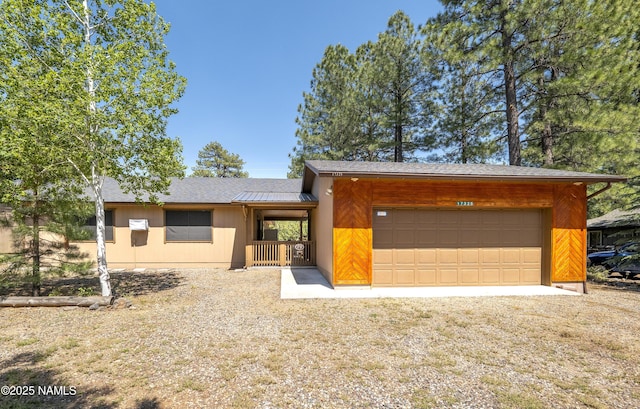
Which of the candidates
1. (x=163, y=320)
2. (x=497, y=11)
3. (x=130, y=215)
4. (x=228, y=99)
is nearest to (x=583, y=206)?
(x=497, y=11)

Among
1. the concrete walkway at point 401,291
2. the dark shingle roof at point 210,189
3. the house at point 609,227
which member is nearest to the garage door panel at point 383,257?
the concrete walkway at point 401,291

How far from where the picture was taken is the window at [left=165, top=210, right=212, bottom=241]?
1072 cm

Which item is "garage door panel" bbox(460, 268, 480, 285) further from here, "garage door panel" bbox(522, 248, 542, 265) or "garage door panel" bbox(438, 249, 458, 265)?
"garage door panel" bbox(522, 248, 542, 265)

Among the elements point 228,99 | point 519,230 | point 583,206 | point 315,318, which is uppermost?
point 228,99

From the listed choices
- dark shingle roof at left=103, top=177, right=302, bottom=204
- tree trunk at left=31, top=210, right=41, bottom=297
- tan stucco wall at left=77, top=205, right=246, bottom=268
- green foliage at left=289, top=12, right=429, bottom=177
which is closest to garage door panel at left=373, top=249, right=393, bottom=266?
dark shingle roof at left=103, top=177, right=302, bottom=204

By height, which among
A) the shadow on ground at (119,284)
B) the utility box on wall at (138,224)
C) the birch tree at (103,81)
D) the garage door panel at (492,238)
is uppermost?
the birch tree at (103,81)

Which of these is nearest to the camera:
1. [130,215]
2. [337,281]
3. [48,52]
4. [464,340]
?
[464,340]

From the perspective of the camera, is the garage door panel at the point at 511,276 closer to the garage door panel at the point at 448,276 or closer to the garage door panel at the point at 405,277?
the garage door panel at the point at 448,276

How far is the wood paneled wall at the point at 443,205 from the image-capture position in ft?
22.5

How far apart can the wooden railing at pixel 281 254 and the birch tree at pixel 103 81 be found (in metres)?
4.58

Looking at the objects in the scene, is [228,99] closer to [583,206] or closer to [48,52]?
[48,52]

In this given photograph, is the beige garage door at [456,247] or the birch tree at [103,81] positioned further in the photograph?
the beige garage door at [456,247]

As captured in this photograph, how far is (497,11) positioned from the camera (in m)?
10.9

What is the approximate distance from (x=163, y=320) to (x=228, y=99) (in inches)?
545
